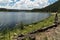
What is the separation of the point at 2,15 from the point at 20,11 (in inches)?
45.3

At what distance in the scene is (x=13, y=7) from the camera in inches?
439

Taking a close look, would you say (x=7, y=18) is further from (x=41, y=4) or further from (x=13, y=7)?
(x=41, y=4)

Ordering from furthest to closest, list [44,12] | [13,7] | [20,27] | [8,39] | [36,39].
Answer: [44,12], [13,7], [20,27], [8,39], [36,39]

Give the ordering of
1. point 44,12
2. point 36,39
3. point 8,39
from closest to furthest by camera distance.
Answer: point 36,39 < point 8,39 < point 44,12

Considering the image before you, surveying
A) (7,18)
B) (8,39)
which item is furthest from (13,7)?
(8,39)

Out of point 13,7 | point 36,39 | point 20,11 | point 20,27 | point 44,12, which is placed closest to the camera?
point 36,39

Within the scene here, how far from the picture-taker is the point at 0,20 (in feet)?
37.0

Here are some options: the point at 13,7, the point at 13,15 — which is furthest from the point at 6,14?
the point at 13,7

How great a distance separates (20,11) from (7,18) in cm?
94

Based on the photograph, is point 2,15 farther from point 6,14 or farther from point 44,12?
point 44,12

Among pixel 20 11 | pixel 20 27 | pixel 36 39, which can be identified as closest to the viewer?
pixel 36 39

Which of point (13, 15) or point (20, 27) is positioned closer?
point (20, 27)

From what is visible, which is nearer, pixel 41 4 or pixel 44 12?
pixel 41 4

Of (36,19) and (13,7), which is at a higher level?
(13,7)
